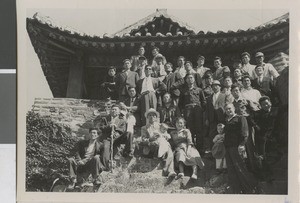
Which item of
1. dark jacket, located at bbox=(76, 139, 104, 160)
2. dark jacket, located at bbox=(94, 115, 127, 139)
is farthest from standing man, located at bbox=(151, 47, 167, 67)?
dark jacket, located at bbox=(76, 139, 104, 160)

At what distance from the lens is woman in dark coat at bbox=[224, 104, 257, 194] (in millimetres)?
1472

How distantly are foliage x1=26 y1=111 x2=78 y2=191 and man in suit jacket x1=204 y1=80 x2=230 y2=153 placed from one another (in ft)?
1.52

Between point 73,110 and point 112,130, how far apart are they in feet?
0.48

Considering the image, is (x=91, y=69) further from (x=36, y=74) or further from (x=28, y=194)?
(x=28, y=194)

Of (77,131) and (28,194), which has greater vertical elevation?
(77,131)

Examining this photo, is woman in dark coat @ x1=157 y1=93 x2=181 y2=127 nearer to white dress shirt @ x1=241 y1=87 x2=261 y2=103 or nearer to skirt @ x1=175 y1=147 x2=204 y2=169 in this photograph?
skirt @ x1=175 y1=147 x2=204 y2=169

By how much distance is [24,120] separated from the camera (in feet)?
4.98

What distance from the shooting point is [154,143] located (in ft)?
4.89

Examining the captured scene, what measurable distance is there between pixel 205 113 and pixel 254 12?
37 cm

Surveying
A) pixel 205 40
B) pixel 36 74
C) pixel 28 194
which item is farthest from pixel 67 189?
pixel 205 40

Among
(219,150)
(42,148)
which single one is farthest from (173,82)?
(42,148)

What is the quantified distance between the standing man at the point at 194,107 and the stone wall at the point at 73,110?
0.80 ft

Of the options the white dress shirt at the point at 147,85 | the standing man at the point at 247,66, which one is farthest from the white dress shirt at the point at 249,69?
the white dress shirt at the point at 147,85

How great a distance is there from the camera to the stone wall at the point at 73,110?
1.51 m
